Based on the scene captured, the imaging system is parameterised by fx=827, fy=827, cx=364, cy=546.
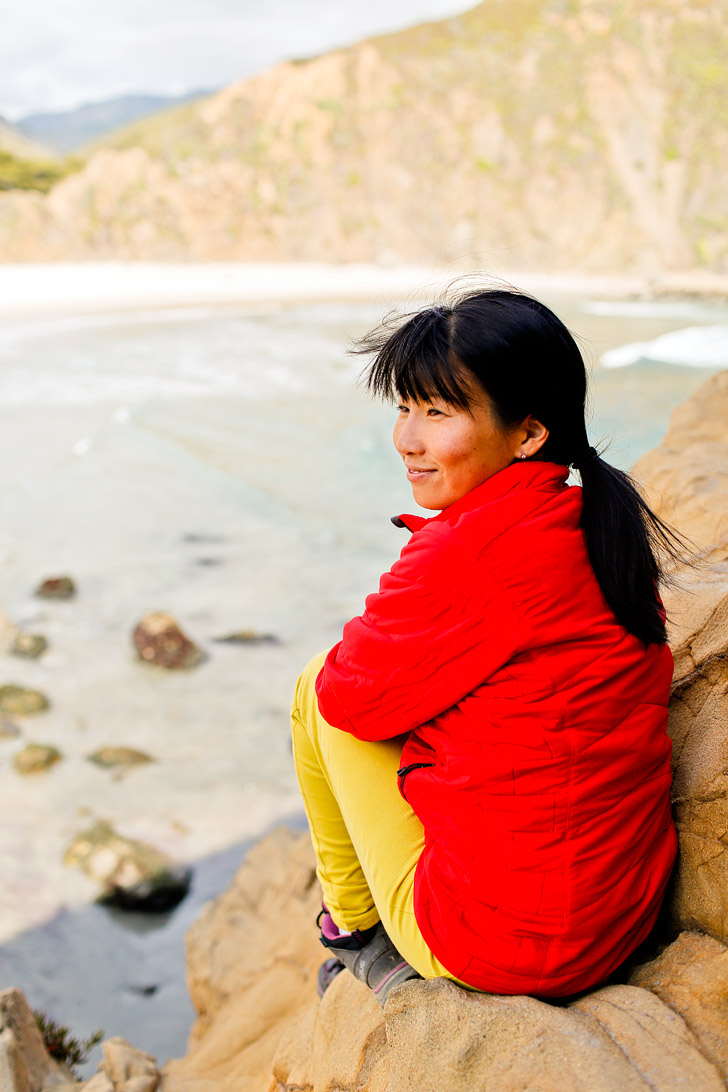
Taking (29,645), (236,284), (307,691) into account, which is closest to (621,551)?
(307,691)

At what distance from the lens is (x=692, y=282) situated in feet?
147

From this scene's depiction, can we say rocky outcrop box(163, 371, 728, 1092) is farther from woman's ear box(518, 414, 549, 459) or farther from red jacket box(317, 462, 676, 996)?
woman's ear box(518, 414, 549, 459)

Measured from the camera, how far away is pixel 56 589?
6875mm

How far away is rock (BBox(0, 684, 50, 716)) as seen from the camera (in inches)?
198

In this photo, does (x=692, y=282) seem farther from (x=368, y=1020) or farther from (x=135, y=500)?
(x=368, y=1020)

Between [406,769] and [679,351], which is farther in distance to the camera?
[679,351]

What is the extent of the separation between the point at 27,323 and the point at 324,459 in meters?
16.4

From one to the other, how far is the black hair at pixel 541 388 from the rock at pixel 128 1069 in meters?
1.81

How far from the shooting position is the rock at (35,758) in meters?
4.51

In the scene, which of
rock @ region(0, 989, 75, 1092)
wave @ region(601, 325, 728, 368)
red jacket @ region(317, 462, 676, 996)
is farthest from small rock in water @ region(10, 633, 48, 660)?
Answer: wave @ region(601, 325, 728, 368)

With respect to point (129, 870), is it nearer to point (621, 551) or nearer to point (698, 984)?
point (698, 984)

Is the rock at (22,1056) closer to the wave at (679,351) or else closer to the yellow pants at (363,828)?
the yellow pants at (363,828)

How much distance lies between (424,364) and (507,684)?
55 centimetres

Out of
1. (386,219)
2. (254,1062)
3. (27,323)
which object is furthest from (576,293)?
(254,1062)
